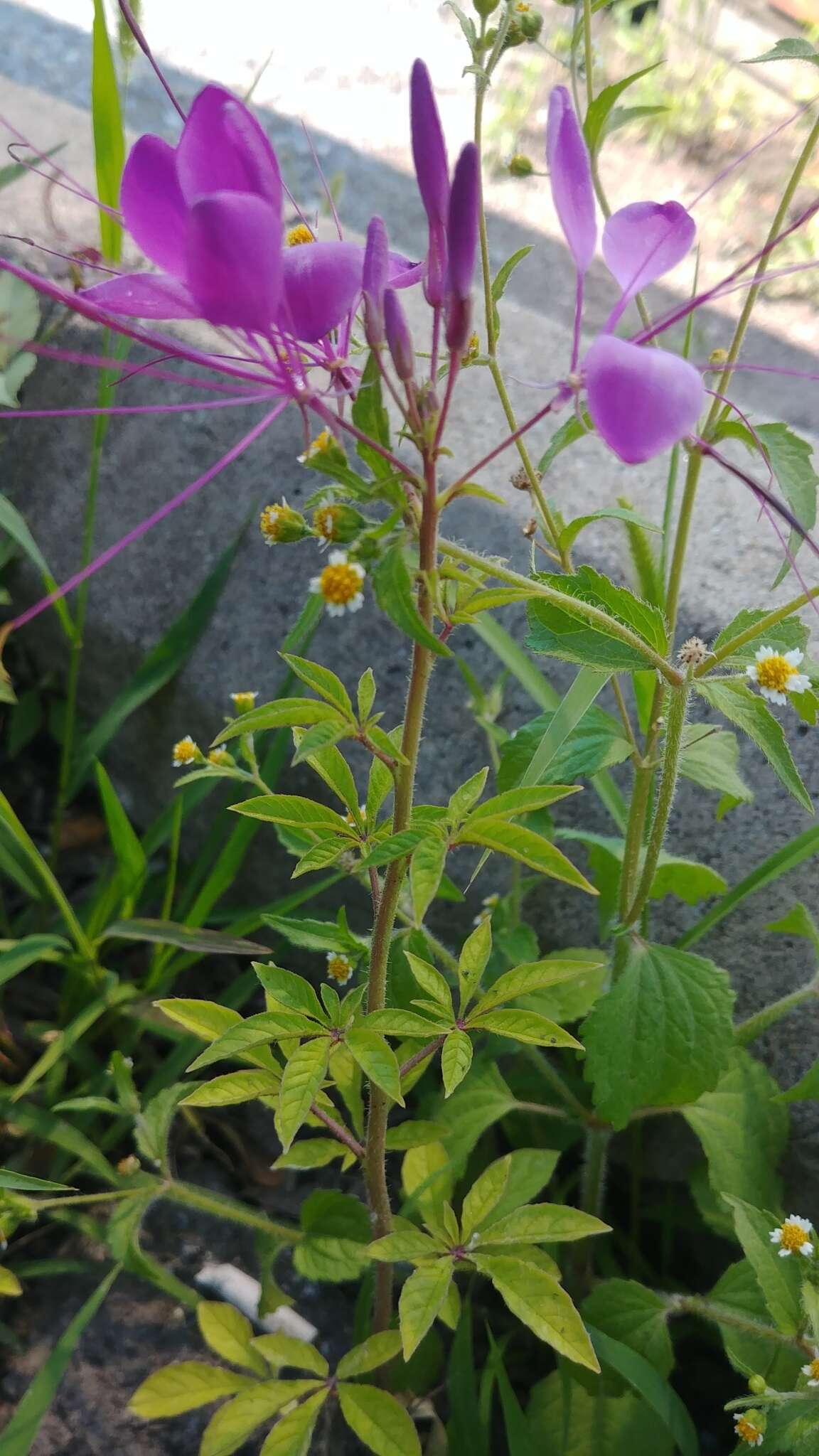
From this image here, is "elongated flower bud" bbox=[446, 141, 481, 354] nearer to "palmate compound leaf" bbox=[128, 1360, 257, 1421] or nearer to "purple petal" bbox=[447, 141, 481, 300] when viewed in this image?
"purple petal" bbox=[447, 141, 481, 300]

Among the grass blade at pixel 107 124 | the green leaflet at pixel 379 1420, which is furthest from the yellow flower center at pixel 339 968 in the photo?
the grass blade at pixel 107 124

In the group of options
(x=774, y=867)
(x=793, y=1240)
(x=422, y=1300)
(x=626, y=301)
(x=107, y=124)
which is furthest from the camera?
(x=107, y=124)

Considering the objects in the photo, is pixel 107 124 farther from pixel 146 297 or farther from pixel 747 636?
pixel 747 636

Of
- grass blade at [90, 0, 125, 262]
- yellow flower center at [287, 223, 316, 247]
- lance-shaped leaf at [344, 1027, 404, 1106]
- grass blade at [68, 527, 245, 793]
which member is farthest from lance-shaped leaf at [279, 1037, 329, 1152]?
grass blade at [90, 0, 125, 262]

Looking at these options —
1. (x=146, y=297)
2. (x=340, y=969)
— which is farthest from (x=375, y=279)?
(x=340, y=969)

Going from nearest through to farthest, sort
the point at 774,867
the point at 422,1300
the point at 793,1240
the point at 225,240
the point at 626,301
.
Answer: the point at 225,240 → the point at 626,301 → the point at 422,1300 → the point at 793,1240 → the point at 774,867

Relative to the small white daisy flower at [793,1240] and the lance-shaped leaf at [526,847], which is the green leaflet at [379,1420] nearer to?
the small white daisy flower at [793,1240]
